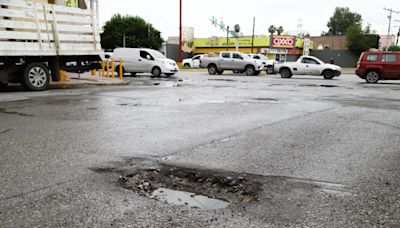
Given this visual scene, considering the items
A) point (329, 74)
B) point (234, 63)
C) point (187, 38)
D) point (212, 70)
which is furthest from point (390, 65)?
point (187, 38)

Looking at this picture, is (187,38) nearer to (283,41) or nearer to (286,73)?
(283,41)

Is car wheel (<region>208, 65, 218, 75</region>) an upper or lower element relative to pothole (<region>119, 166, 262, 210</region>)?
lower

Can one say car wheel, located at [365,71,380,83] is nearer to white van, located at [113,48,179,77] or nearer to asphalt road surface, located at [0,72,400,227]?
white van, located at [113,48,179,77]

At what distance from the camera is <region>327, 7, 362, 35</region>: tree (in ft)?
385

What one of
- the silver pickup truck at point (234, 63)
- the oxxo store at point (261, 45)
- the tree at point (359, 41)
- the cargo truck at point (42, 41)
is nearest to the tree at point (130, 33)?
the oxxo store at point (261, 45)

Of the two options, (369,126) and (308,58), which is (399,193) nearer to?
(369,126)

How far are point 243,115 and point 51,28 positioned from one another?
8467 millimetres

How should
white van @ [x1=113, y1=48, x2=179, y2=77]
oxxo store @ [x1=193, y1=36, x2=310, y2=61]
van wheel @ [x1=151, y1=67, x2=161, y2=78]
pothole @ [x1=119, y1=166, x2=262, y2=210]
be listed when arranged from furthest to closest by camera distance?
1. oxxo store @ [x1=193, y1=36, x2=310, y2=61]
2. van wheel @ [x1=151, y1=67, x2=161, y2=78]
3. white van @ [x1=113, y1=48, x2=179, y2=77]
4. pothole @ [x1=119, y1=166, x2=262, y2=210]

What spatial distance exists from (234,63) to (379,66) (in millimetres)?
10688

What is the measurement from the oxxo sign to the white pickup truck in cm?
3825

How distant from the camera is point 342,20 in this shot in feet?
388

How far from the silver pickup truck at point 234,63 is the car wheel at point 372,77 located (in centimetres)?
870

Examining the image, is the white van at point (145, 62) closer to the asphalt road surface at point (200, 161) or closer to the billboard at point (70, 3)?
the billboard at point (70, 3)

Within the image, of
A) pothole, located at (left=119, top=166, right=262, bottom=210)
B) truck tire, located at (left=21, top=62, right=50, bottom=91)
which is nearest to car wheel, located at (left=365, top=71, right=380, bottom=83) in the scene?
truck tire, located at (left=21, top=62, right=50, bottom=91)
